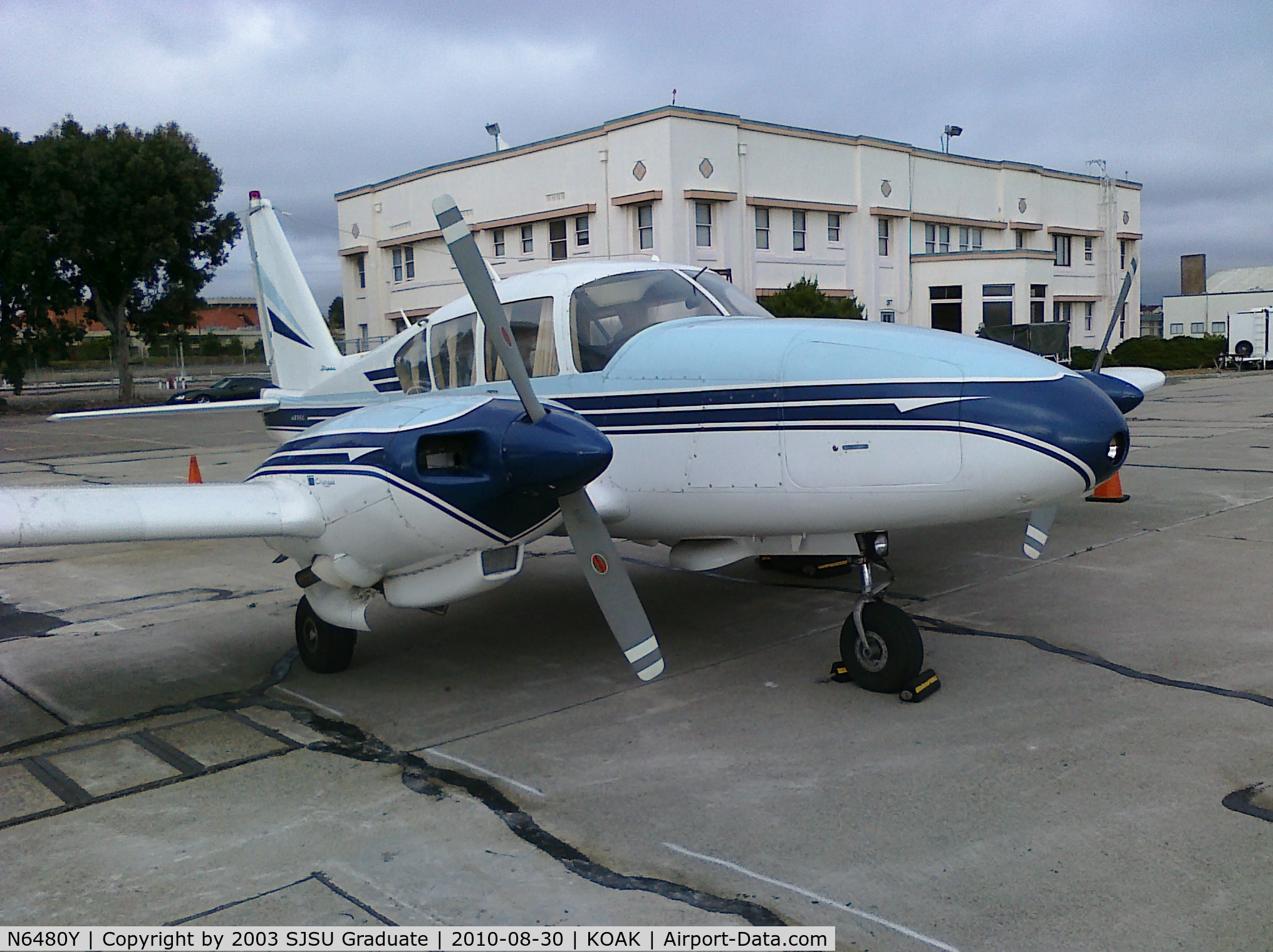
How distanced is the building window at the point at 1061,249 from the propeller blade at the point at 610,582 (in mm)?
47536

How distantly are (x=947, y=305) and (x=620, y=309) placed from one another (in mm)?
36646

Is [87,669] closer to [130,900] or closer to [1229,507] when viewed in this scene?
[130,900]

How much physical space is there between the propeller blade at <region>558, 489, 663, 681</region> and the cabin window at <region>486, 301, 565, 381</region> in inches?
50.6

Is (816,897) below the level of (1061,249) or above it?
below

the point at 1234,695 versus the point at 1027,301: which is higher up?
→ the point at 1027,301

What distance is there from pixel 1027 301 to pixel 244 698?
39.4 metres

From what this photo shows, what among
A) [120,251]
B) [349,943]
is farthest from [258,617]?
[120,251]

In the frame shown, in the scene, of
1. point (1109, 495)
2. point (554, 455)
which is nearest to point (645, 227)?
point (1109, 495)

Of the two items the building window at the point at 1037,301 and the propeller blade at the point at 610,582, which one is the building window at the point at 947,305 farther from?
the propeller blade at the point at 610,582

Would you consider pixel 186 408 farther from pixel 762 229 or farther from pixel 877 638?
pixel 762 229

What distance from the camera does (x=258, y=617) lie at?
8.66 metres

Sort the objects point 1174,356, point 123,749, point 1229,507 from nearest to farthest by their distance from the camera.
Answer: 1. point 123,749
2. point 1229,507
3. point 1174,356

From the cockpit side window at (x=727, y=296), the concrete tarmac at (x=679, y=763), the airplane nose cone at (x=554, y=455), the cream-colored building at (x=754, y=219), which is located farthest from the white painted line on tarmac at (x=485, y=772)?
the cream-colored building at (x=754, y=219)

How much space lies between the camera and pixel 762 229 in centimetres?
3497
